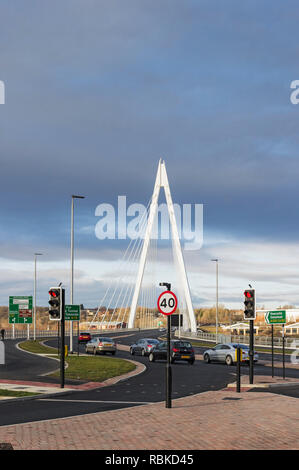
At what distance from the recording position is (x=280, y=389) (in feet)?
74.1

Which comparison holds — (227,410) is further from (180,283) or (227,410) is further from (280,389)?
(180,283)

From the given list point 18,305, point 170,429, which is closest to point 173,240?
point 18,305

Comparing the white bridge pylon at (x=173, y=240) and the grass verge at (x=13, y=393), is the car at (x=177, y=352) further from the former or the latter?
the white bridge pylon at (x=173, y=240)

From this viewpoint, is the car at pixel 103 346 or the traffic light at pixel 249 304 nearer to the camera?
the traffic light at pixel 249 304

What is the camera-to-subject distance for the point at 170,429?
12.4 meters

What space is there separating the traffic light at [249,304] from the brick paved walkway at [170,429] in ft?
20.9

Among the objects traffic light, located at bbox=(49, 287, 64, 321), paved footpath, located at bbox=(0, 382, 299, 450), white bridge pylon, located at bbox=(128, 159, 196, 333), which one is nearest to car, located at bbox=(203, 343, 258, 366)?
traffic light, located at bbox=(49, 287, 64, 321)

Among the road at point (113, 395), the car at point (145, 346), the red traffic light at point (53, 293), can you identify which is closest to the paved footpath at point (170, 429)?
the road at point (113, 395)

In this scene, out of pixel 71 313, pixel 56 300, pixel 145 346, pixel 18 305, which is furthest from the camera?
pixel 18 305

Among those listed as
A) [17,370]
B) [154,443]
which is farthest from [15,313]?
[154,443]

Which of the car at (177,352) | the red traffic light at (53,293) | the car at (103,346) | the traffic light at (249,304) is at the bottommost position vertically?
the car at (103,346)

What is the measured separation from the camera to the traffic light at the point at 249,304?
75.3ft

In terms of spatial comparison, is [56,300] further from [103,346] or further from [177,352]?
[103,346]
